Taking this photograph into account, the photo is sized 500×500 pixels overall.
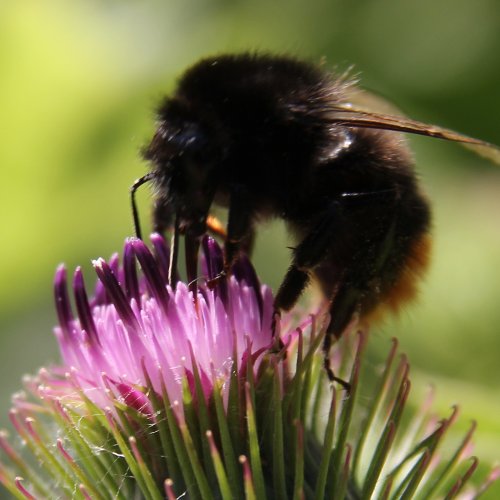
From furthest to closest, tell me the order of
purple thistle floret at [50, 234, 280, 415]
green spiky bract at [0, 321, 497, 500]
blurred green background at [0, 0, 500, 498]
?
blurred green background at [0, 0, 500, 498], purple thistle floret at [50, 234, 280, 415], green spiky bract at [0, 321, 497, 500]

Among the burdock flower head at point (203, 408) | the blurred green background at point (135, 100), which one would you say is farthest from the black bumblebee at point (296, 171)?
the blurred green background at point (135, 100)

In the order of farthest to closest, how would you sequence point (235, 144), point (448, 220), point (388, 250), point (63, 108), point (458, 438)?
point (63, 108) < point (448, 220) < point (458, 438) < point (388, 250) < point (235, 144)

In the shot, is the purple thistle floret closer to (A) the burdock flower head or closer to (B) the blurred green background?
(A) the burdock flower head

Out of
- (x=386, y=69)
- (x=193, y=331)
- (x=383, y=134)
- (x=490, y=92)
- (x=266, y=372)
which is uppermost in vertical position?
(x=386, y=69)

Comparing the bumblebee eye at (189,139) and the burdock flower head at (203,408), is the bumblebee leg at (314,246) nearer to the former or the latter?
the burdock flower head at (203,408)

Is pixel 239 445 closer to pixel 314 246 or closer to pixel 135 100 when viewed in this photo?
pixel 314 246

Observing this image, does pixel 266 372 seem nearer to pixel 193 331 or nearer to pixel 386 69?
pixel 193 331

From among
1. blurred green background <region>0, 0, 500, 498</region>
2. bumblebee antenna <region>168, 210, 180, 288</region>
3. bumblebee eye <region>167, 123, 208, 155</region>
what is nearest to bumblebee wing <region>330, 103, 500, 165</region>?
bumblebee eye <region>167, 123, 208, 155</region>

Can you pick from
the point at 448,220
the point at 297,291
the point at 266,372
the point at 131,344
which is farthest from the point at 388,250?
the point at 448,220
